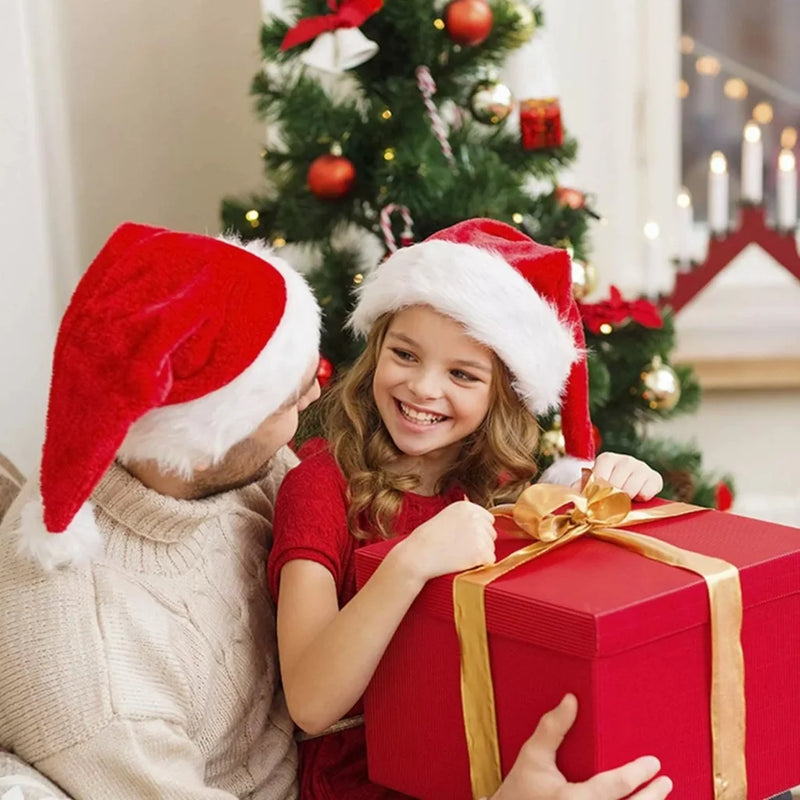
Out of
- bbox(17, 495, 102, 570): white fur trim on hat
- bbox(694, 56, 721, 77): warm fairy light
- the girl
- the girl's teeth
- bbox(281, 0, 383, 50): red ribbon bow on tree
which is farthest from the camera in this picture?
bbox(694, 56, 721, 77): warm fairy light

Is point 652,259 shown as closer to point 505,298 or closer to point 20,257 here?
point 20,257

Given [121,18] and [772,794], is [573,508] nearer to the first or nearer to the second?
[772,794]

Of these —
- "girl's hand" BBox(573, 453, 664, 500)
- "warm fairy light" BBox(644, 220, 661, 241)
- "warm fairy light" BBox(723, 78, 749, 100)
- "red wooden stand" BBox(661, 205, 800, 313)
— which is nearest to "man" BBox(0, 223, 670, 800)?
"girl's hand" BBox(573, 453, 664, 500)

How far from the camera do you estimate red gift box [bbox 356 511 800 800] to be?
0.99 metres

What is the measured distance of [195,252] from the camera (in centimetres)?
112

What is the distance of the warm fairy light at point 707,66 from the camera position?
3.01 m

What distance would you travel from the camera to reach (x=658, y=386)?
2113 mm

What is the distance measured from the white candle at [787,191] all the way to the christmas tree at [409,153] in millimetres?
970

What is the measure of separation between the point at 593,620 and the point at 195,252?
50 centimetres

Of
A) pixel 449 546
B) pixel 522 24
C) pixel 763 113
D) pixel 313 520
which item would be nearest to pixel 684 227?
pixel 763 113

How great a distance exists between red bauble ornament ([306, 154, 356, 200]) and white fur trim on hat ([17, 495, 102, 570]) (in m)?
0.92

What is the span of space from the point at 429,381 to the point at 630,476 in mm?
253

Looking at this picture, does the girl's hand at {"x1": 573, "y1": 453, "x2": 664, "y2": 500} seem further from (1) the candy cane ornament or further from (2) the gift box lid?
(1) the candy cane ornament

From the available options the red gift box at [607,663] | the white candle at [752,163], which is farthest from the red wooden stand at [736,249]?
the red gift box at [607,663]
